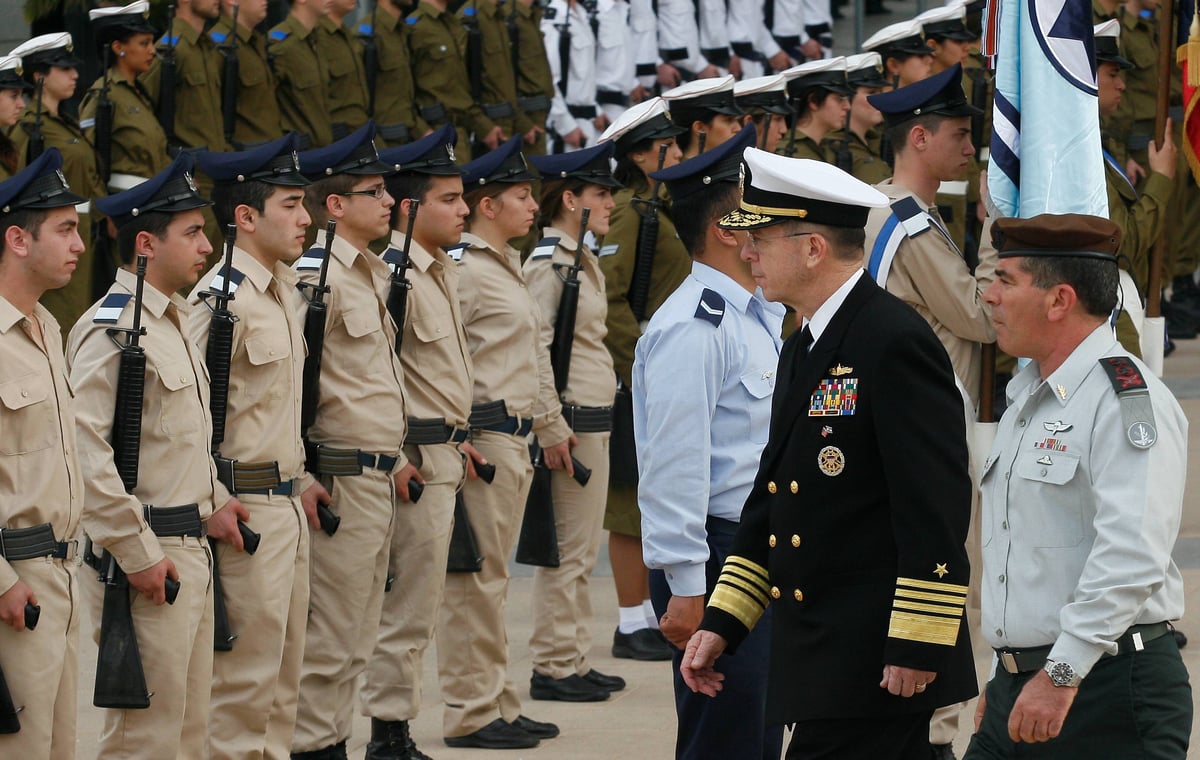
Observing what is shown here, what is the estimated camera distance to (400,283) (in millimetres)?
5945

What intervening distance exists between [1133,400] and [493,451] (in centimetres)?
320

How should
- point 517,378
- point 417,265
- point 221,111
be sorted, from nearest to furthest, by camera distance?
1. point 417,265
2. point 517,378
3. point 221,111

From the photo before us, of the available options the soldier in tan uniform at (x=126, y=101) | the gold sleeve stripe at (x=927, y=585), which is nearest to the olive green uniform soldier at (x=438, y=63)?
the soldier in tan uniform at (x=126, y=101)

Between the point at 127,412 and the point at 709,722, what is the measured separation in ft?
5.58

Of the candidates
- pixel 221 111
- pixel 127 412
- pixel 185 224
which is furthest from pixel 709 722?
pixel 221 111

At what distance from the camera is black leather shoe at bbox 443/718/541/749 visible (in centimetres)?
618

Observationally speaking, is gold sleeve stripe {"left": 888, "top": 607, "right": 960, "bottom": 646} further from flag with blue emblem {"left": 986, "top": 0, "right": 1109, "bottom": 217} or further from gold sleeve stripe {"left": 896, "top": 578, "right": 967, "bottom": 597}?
flag with blue emblem {"left": 986, "top": 0, "right": 1109, "bottom": 217}

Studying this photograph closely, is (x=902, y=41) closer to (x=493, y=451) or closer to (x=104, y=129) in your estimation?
(x=104, y=129)

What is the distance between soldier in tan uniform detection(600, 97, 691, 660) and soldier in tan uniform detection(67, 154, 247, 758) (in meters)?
2.66

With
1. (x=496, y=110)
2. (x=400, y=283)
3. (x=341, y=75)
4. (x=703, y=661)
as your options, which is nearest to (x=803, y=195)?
(x=703, y=661)

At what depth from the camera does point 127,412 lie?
187 inches

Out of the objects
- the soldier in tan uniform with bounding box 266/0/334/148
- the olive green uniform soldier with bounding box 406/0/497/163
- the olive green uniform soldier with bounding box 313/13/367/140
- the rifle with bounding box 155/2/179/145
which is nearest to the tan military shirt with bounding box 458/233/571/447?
the rifle with bounding box 155/2/179/145

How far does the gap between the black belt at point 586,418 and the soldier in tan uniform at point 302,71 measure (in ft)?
15.9

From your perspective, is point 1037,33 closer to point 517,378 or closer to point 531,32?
point 517,378
